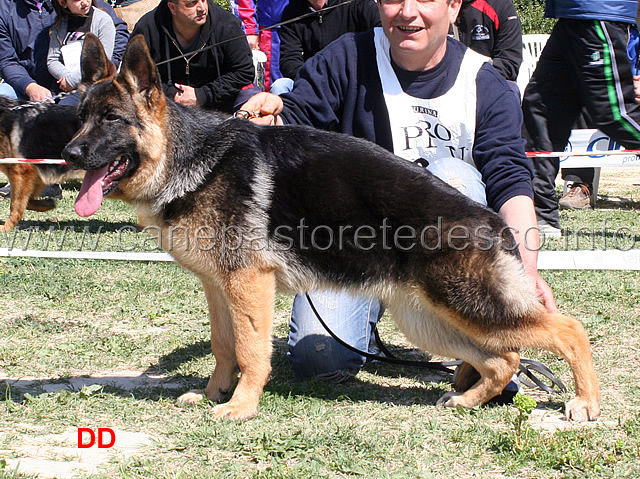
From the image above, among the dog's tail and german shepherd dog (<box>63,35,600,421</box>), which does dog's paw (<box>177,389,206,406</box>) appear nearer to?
german shepherd dog (<box>63,35,600,421</box>)

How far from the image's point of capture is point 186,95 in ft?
20.3

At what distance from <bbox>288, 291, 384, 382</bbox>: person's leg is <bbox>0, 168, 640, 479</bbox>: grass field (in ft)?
0.35

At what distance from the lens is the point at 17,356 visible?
11.4 ft

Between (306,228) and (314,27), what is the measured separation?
4064 millimetres

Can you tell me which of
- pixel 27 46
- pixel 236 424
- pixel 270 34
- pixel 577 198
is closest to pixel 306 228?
pixel 236 424

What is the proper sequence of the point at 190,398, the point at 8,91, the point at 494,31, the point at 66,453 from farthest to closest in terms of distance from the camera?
the point at 8,91 → the point at 494,31 → the point at 190,398 → the point at 66,453

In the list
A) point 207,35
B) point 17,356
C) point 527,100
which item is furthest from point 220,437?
point 527,100

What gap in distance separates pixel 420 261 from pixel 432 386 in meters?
0.89

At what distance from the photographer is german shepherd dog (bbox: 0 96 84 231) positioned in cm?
675

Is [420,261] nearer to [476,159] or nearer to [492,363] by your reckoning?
[492,363]

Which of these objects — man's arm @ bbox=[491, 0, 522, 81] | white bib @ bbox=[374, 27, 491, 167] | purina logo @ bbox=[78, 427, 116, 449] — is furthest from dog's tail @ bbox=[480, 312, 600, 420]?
man's arm @ bbox=[491, 0, 522, 81]

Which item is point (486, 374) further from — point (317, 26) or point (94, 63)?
point (317, 26)

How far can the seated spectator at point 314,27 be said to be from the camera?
20.4 ft

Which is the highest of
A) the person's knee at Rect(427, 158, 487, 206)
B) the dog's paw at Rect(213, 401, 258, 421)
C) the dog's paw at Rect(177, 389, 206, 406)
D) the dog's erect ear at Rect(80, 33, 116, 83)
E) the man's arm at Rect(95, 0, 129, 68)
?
the dog's erect ear at Rect(80, 33, 116, 83)
